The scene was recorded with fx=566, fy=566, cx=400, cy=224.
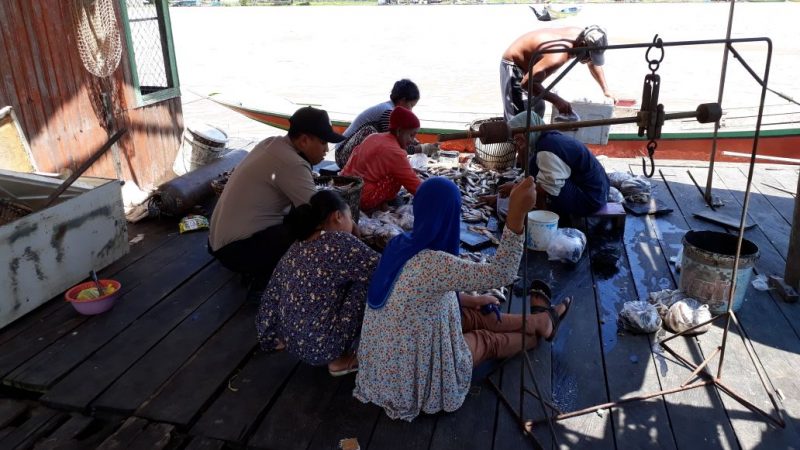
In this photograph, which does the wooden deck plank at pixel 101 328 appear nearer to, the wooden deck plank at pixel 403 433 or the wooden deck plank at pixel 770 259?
the wooden deck plank at pixel 403 433

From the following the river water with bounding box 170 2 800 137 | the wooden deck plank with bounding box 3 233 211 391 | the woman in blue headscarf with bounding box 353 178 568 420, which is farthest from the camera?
the river water with bounding box 170 2 800 137

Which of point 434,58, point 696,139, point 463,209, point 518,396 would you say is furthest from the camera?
point 434,58

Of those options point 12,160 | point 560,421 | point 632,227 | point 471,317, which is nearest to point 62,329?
point 12,160

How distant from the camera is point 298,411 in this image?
2.85m

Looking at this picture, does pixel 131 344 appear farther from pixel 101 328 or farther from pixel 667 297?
pixel 667 297

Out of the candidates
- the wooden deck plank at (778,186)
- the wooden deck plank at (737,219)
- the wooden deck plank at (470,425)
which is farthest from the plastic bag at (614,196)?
the wooden deck plank at (470,425)

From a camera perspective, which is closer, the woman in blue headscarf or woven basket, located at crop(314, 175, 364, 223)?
the woman in blue headscarf

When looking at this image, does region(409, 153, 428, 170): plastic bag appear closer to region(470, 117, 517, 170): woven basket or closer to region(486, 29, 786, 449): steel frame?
region(470, 117, 517, 170): woven basket

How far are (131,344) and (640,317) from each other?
309 centimetres

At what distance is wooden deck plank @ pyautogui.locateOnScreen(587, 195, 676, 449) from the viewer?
8.74ft

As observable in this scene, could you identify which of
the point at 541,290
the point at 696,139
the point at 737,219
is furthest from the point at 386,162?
the point at 696,139

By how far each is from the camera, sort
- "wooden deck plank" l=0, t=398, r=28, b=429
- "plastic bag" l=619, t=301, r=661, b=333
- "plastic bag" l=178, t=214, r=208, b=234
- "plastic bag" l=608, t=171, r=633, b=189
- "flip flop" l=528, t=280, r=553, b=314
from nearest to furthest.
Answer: "wooden deck plank" l=0, t=398, r=28, b=429 → "plastic bag" l=619, t=301, r=661, b=333 → "flip flop" l=528, t=280, r=553, b=314 → "plastic bag" l=178, t=214, r=208, b=234 → "plastic bag" l=608, t=171, r=633, b=189

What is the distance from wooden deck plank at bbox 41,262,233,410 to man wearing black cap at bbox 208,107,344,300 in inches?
16.2

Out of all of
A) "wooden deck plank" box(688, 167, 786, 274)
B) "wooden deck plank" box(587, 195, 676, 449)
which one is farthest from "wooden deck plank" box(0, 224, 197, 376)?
"wooden deck plank" box(688, 167, 786, 274)
